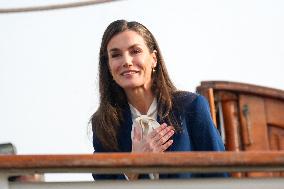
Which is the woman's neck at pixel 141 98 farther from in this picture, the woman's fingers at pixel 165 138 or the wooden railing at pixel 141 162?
the wooden railing at pixel 141 162

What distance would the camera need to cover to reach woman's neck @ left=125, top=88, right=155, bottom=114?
1.80m

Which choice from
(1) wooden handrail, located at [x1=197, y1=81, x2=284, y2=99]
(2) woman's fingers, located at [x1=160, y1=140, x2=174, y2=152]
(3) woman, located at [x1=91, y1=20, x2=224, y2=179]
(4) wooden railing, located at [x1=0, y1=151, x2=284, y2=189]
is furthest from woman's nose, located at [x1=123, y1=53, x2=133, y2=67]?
(1) wooden handrail, located at [x1=197, y1=81, x2=284, y2=99]

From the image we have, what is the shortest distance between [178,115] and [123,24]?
26 cm

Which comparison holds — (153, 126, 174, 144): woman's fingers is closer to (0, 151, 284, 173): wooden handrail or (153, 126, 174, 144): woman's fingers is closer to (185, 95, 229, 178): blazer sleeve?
(185, 95, 229, 178): blazer sleeve

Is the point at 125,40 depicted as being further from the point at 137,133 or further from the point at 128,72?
the point at 137,133

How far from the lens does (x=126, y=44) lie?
5.92ft

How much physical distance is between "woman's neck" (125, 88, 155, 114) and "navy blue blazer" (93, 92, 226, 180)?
0.13ft

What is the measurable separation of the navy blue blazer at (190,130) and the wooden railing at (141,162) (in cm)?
33

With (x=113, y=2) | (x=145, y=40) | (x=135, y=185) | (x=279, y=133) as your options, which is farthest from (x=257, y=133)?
(x=135, y=185)

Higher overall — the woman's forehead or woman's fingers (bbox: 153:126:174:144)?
the woman's forehead

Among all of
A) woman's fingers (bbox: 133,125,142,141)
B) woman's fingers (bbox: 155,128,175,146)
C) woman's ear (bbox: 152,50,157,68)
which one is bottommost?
woman's fingers (bbox: 155,128,175,146)

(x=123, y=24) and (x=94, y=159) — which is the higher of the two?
(x=123, y=24)

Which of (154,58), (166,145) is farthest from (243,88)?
(166,145)

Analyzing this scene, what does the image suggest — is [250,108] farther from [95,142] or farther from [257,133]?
[95,142]
